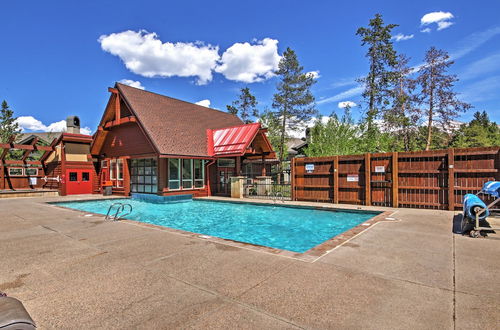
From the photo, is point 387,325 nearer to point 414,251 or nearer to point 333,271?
point 333,271

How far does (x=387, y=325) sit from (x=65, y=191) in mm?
23291

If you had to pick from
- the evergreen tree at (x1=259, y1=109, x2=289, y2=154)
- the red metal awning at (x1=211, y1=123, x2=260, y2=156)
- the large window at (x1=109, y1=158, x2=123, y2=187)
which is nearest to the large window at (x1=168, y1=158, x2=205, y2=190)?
the red metal awning at (x1=211, y1=123, x2=260, y2=156)

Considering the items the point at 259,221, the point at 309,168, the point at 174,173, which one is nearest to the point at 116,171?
the point at 174,173

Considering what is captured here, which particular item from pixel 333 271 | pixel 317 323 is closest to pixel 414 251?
Answer: pixel 333 271

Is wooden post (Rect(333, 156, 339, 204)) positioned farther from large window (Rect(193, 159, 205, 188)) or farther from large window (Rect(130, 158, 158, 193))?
large window (Rect(130, 158, 158, 193))

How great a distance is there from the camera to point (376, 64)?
25125 mm

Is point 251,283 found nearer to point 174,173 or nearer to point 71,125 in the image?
point 174,173

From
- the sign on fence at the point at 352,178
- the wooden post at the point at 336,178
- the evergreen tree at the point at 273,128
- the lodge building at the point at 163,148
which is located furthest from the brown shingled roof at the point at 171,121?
the sign on fence at the point at 352,178

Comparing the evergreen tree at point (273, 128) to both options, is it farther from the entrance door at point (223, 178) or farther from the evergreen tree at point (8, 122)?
the evergreen tree at point (8, 122)

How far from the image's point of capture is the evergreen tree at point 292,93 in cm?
2867

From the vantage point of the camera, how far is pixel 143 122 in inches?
678

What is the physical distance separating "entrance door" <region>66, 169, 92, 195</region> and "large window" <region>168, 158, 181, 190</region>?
8.90 metres

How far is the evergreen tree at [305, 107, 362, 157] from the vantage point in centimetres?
2303

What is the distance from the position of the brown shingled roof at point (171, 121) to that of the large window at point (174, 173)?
1039 mm
